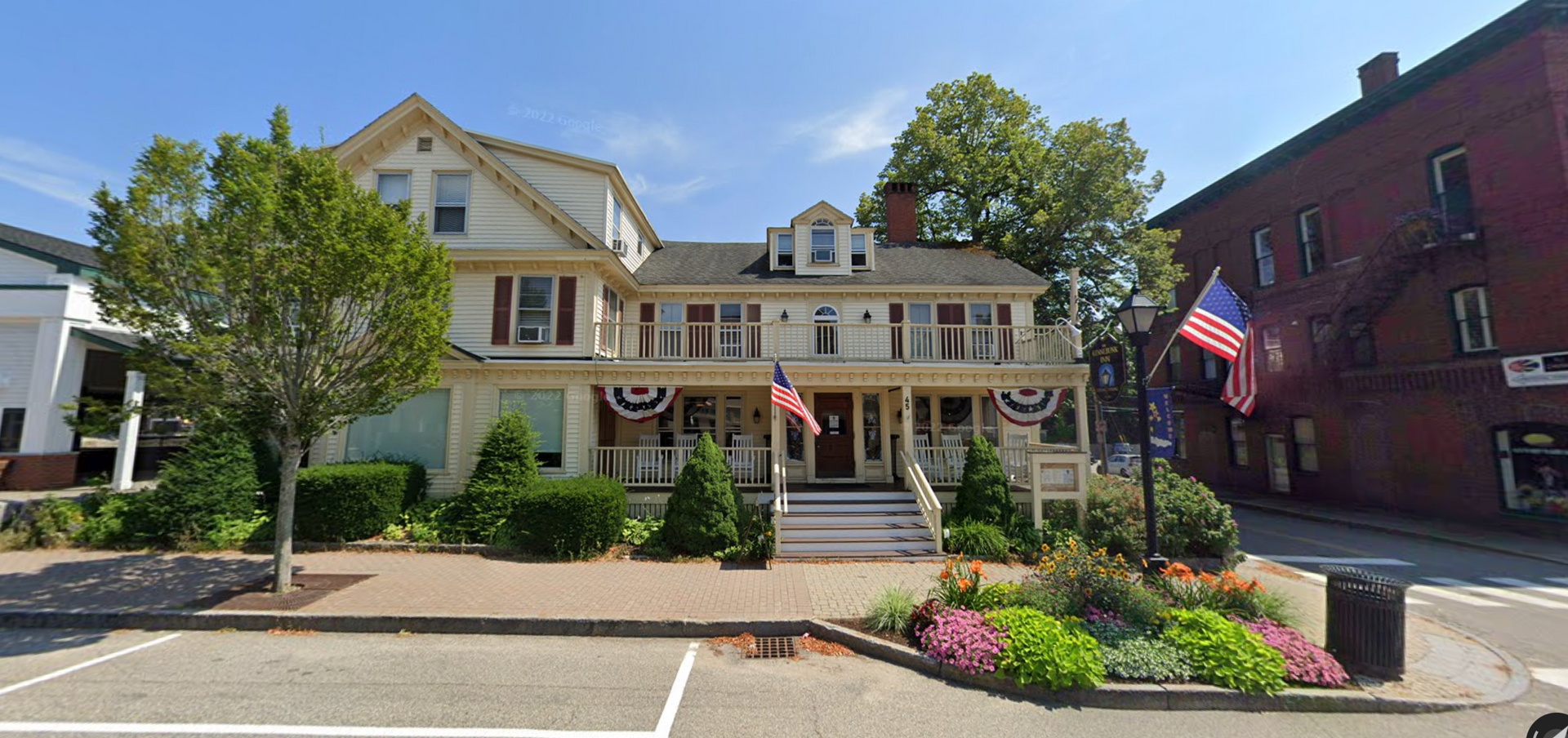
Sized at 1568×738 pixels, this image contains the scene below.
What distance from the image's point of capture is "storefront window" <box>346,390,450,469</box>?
1276cm

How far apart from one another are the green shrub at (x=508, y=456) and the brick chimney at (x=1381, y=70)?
29774 mm

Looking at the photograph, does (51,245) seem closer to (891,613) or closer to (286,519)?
(286,519)

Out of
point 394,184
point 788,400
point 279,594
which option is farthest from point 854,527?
point 394,184

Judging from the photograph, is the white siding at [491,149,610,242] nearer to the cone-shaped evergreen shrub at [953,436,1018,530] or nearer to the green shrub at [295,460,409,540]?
the green shrub at [295,460,409,540]

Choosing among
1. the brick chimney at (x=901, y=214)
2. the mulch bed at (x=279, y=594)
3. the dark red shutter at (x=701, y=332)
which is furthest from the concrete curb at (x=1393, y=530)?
the mulch bed at (x=279, y=594)

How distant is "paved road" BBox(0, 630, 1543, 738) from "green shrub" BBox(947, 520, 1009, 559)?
498 cm

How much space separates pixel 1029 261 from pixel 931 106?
9.19 meters

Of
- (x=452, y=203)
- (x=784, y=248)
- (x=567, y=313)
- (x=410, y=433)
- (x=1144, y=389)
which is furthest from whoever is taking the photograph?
(x=784, y=248)

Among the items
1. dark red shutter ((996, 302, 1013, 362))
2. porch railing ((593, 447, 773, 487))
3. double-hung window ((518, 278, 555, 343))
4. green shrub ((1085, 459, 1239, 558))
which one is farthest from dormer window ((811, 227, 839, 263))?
green shrub ((1085, 459, 1239, 558))

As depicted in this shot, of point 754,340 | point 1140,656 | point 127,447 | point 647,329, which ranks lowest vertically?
point 1140,656

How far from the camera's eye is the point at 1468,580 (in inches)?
405

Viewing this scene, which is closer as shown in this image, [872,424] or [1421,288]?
[872,424]

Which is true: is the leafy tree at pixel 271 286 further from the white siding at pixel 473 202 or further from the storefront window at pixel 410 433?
the white siding at pixel 473 202

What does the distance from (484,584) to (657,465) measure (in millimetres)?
4943
